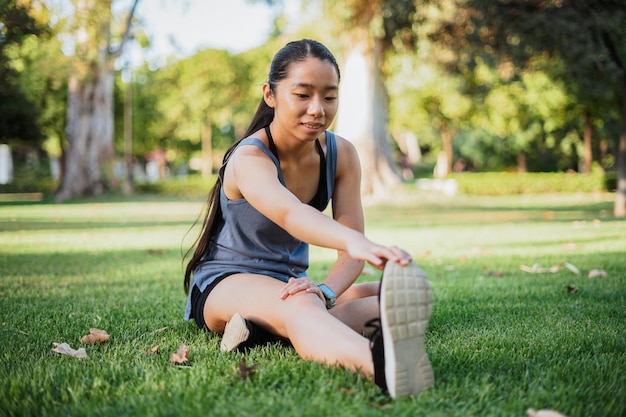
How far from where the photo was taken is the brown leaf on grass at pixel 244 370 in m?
2.39

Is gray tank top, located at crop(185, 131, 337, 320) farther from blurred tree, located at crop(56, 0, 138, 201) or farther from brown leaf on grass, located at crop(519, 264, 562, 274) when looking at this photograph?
blurred tree, located at crop(56, 0, 138, 201)

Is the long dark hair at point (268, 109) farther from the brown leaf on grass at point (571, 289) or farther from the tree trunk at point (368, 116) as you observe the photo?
the tree trunk at point (368, 116)

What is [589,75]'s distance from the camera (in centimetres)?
1438

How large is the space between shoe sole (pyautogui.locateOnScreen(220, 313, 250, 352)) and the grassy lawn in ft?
0.16

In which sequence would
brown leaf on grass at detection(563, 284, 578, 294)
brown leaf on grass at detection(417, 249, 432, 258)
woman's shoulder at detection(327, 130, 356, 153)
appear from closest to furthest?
1. woman's shoulder at detection(327, 130, 356, 153)
2. brown leaf on grass at detection(563, 284, 578, 294)
3. brown leaf on grass at detection(417, 249, 432, 258)

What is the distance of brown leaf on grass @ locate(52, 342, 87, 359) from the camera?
9.21 ft

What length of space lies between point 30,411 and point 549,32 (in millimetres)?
13381

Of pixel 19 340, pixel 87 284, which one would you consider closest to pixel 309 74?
pixel 19 340

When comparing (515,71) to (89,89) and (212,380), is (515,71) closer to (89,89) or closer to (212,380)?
(212,380)

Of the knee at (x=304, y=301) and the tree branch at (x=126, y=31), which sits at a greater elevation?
the tree branch at (x=126, y=31)

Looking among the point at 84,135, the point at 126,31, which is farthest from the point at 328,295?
the point at 84,135

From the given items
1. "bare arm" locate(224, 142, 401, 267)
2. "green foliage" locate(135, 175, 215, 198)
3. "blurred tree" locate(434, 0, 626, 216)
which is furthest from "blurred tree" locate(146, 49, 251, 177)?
"bare arm" locate(224, 142, 401, 267)

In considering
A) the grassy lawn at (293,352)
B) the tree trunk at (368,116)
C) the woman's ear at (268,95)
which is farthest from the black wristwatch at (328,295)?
the tree trunk at (368,116)

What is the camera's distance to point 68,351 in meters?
2.87
